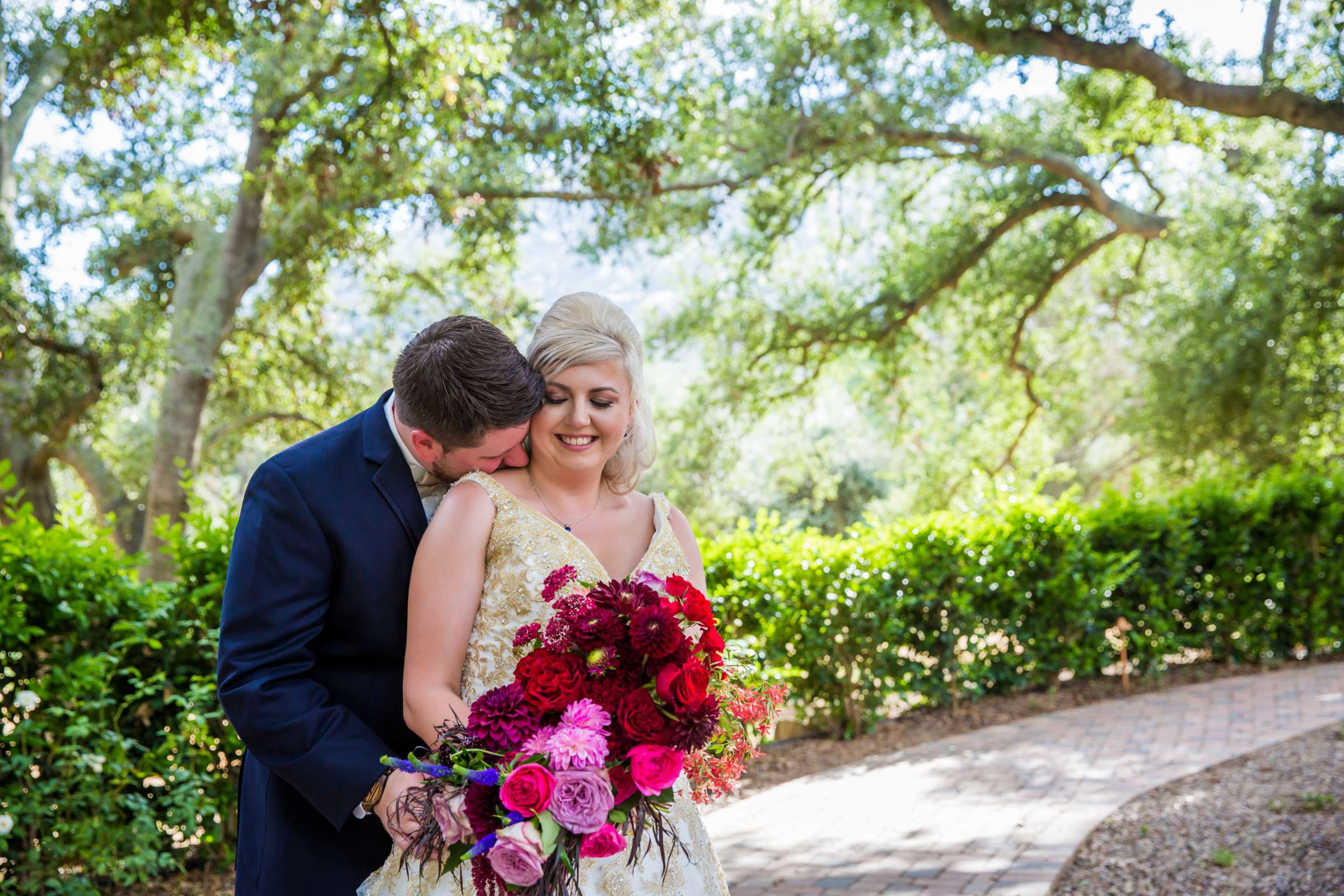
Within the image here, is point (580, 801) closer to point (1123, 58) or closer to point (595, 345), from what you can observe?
point (595, 345)

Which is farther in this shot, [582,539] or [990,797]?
[990,797]

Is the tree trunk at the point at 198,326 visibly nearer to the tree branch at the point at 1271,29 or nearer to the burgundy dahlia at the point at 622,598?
the tree branch at the point at 1271,29

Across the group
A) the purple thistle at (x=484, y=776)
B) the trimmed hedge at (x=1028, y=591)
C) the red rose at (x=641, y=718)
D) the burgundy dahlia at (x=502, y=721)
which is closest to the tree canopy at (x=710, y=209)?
the trimmed hedge at (x=1028, y=591)

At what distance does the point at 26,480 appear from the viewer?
37.6 feet

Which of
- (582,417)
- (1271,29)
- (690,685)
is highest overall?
(1271,29)

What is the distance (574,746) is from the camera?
1.77 metres

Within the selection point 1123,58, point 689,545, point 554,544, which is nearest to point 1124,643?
point 1123,58

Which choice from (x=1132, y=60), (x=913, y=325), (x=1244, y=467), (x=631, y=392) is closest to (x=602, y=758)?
(x=631, y=392)

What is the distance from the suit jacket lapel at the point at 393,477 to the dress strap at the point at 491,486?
4.3 inches

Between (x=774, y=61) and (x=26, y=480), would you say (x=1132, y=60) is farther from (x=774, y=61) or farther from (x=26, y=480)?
(x=26, y=480)

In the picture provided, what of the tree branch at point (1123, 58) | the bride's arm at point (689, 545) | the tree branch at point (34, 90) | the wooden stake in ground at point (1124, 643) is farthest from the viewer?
the tree branch at point (34, 90)

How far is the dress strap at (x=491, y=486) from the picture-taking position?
243cm

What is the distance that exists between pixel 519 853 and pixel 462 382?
955 millimetres

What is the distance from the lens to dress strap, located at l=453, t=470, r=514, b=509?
2.43 metres
